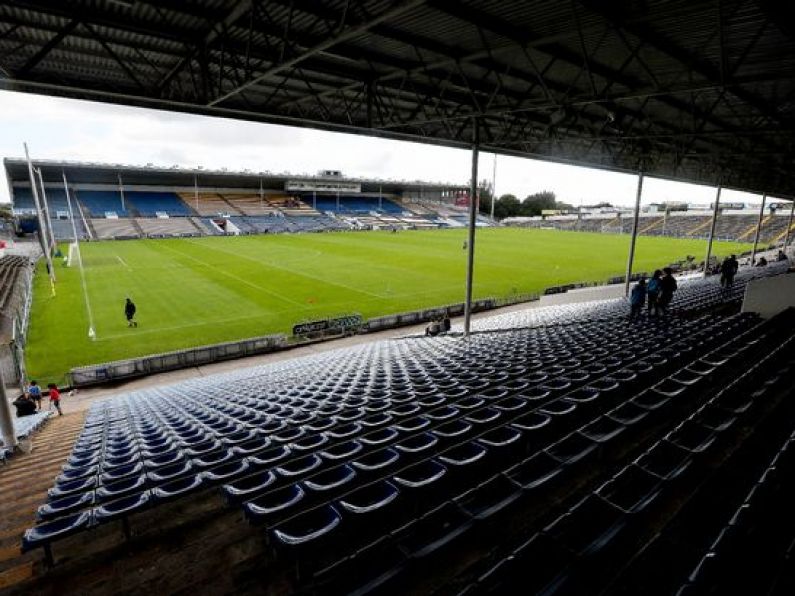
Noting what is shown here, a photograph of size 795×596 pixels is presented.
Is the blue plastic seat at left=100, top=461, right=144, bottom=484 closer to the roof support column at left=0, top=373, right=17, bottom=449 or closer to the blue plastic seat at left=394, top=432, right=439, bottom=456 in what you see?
the blue plastic seat at left=394, top=432, right=439, bottom=456

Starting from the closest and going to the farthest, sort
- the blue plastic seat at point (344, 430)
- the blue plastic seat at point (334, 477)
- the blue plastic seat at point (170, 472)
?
the blue plastic seat at point (334, 477) → the blue plastic seat at point (170, 472) → the blue plastic seat at point (344, 430)

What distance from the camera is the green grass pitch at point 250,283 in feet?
62.0

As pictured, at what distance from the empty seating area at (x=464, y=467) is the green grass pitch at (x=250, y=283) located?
39.0 feet

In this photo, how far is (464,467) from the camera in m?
3.47

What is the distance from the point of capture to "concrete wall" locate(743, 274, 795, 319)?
1043cm

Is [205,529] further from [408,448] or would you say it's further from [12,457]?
[12,457]

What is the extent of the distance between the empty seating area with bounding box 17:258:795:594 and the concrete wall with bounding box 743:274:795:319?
3.24 m

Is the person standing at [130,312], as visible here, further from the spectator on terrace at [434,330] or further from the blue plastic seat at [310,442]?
the blue plastic seat at [310,442]

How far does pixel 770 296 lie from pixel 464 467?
450 inches

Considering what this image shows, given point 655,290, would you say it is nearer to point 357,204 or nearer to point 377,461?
point 377,461

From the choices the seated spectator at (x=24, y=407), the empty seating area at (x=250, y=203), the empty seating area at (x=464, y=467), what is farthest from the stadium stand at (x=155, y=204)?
the empty seating area at (x=464, y=467)

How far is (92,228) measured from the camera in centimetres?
5500

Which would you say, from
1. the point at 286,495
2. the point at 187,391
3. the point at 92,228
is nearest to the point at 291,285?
the point at 187,391

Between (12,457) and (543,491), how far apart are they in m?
8.21
